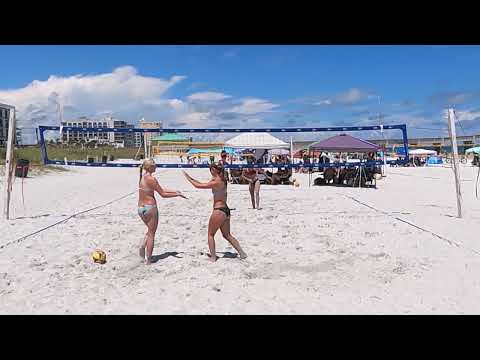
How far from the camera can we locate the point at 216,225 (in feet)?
14.4

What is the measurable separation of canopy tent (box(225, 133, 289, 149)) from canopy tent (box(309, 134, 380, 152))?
2.03 meters

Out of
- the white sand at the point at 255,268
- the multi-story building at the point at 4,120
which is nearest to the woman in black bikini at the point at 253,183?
the white sand at the point at 255,268

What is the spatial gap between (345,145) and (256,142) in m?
4.00

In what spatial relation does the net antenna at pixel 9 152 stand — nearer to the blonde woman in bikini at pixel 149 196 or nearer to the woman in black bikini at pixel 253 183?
the blonde woman in bikini at pixel 149 196

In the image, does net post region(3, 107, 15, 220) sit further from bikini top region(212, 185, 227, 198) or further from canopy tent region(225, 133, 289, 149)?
canopy tent region(225, 133, 289, 149)

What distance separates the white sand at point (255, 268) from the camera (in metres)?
3.26

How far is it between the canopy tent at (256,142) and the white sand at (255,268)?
28.3 ft

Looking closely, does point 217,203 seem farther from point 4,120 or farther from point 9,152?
point 4,120

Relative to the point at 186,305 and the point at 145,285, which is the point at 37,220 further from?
the point at 186,305
